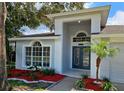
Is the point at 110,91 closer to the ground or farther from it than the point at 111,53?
closer to the ground

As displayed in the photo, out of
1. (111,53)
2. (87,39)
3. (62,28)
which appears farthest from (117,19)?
(111,53)

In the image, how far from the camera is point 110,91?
11.4 meters

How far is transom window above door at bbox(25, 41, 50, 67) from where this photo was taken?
18.4 meters

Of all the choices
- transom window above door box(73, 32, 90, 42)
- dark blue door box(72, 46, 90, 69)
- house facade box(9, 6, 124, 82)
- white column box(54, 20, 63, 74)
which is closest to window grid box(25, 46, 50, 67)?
house facade box(9, 6, 124, 82)

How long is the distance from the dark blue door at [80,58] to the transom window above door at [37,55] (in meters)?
2.90

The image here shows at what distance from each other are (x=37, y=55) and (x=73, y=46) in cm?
364

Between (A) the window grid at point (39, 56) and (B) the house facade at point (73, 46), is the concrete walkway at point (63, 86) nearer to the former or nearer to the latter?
(B) the house facade at point (73, 46)

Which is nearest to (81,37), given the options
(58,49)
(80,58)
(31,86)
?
(80,58)

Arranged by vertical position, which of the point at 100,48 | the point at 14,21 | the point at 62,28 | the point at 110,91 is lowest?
the point at 110,91

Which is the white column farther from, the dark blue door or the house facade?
the dark blue door

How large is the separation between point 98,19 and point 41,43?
5.86m

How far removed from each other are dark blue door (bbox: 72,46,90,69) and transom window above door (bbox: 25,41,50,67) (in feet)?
9.51

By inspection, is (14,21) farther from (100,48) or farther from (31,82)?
(100,48)

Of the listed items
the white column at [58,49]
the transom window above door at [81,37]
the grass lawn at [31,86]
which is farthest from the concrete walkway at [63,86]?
the transom window above door at [81,37]
